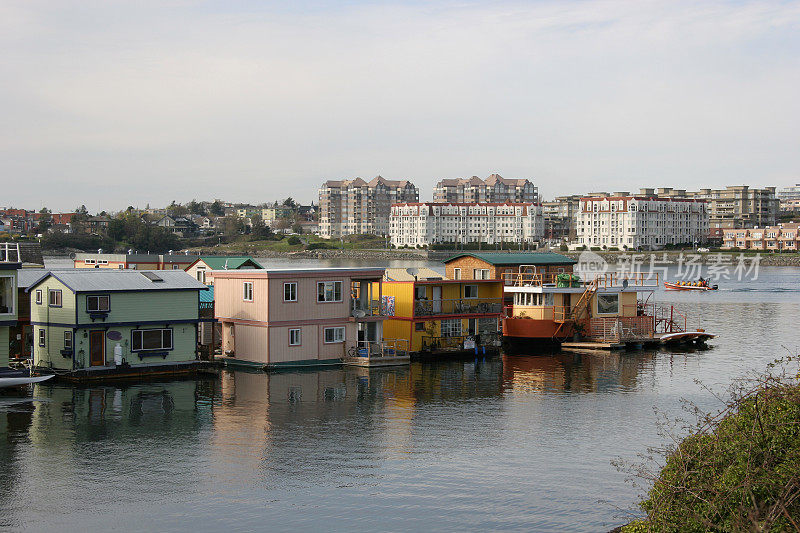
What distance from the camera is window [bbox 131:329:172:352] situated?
3834 cm

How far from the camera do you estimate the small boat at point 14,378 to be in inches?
1296

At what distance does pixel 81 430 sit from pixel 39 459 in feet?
12.2

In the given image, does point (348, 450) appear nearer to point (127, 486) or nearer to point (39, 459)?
point (127, 486)

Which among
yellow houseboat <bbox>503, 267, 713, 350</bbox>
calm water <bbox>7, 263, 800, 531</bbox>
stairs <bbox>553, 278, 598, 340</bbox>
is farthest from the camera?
yellow houseboat <bbox>503, 267, 713, 350</bbox>

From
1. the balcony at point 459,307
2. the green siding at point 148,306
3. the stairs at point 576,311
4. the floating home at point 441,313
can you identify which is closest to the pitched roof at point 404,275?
the floating home at point 441,313

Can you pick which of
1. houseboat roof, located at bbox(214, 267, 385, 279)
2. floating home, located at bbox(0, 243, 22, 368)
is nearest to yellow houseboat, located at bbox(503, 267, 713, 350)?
houseboat roof, located at bbox(214, 267, 385, 279)

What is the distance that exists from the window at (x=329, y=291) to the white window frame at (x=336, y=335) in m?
1.41

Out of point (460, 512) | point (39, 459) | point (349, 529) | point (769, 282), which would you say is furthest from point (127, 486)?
point (769, 282)

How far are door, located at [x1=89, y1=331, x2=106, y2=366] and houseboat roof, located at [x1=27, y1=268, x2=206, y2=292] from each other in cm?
198

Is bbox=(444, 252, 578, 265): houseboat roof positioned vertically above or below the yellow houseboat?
above

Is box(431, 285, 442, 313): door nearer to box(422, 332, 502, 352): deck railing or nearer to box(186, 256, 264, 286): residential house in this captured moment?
box(422, 332, 502, 352): deck railing

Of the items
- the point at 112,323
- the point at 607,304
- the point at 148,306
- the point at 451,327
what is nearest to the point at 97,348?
the point at 112,323

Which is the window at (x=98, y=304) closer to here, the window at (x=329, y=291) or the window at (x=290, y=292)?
the window at (x=290, y=292)

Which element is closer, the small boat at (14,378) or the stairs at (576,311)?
the small boat at (14,378)
